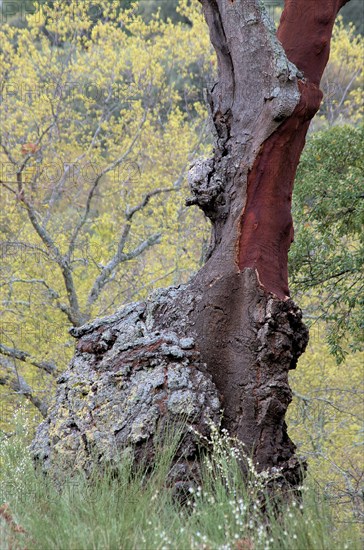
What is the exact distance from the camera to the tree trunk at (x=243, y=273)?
13.1ft

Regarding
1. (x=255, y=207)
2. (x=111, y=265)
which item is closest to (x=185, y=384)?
(x=255, y=207)

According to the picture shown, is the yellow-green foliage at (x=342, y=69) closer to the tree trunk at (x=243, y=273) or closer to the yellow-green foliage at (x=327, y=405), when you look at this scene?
the yellow-green foliage at (x=327, y=405)

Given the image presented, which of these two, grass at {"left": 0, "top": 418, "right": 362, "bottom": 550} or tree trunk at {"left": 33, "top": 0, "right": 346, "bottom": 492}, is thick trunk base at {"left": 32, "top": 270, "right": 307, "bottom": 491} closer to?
tree trunk at {"left": 33, "top": 0, "right": 346, "bottom": 492}

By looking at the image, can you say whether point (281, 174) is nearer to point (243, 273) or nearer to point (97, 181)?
point (243, 273)

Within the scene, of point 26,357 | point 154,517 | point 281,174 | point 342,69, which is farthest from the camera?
point 342,69

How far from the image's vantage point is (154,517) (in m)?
3.00

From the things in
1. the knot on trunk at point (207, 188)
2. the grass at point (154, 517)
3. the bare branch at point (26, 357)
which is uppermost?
the bare branch at point (26, 357)

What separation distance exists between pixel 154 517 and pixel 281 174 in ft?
7.22

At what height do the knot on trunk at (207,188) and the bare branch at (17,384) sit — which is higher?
the bare branch at (17,384)

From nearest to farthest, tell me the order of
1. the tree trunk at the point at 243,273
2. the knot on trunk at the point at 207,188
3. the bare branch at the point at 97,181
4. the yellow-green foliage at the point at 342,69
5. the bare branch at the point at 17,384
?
the tree trunk at the point at 243,273, the knot on trunk at the point at 207,188, the bare branch at the point at 17,384, the bare branch at the point at 97,181, the yellow-green foliage at the point at 342,69

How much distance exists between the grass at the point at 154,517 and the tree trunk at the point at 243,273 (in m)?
0.34

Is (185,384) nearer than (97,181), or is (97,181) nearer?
(185,384)

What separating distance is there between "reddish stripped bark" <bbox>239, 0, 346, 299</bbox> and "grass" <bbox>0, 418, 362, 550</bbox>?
3.67ft

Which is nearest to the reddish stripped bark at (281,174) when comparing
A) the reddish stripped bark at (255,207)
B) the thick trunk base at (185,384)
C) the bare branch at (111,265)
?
the reddish stripped bark at (255,207)
